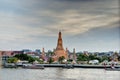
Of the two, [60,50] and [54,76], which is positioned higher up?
[60,50]

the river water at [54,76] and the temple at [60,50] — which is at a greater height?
the temple at [60,50]

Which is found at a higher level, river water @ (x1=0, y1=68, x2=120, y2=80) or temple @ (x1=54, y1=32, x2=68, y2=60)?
temple @ (x1=54, y1=32, x2=68, y2=60)

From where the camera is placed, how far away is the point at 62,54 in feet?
88.5

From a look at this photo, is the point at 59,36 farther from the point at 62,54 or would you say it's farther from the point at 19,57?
the point at 19,57

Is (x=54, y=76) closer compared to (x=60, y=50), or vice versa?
(x=54, y=76)

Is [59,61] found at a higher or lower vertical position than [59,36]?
lower

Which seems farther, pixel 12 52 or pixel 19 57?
pixel 12 52

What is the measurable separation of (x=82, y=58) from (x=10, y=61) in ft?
22.6

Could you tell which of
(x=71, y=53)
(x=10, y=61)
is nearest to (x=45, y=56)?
(x=71, y=53)

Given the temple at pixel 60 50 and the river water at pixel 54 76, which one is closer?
the river water at pixel 54 76

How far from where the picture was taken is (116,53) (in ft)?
104

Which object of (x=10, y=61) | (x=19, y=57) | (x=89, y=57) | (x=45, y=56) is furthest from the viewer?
(x=45, y=56)

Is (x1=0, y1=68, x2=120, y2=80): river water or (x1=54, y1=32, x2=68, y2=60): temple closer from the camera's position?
(x1=0, y1=68, x2=120, y2=80): river water

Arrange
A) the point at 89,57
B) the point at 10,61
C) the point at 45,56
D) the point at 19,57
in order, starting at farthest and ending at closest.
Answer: the point at 45,56
the point at 89,57
the point at 19,57
the point at 10,61
